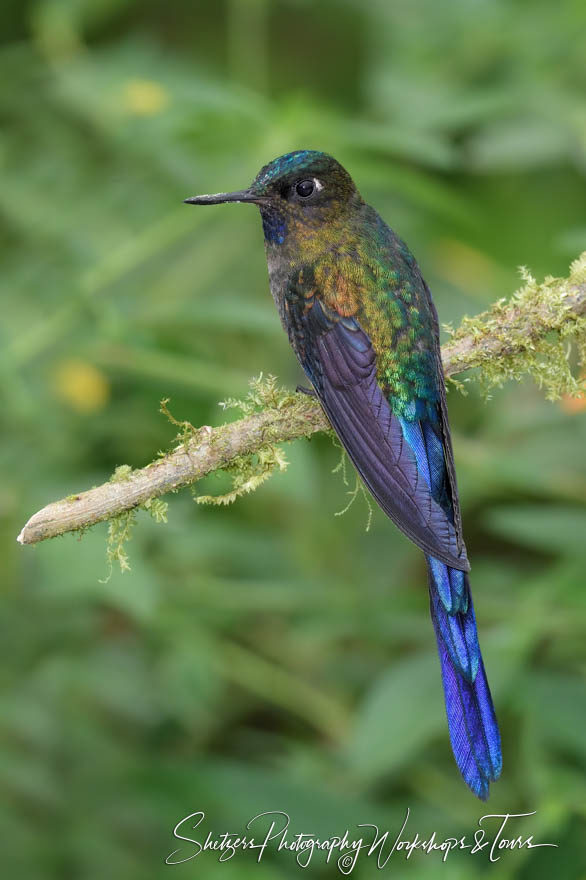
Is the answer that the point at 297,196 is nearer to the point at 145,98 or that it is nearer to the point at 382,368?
the point at 382,368

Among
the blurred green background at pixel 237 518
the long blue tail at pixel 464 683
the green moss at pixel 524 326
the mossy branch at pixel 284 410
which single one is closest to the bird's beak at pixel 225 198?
the blurred green background at pixel 237 518

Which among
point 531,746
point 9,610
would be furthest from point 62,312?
point 531,746

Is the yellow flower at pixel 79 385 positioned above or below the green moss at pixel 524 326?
above

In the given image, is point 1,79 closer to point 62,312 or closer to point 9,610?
point 62,312

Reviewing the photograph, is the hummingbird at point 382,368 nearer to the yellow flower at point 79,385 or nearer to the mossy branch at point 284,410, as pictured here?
the mossy branch at point 284,410

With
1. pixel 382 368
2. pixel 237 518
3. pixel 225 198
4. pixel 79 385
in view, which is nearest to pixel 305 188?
pixel 225 198

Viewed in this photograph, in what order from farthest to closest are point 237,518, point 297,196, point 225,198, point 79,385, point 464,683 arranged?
point 237,518 < point 79,385 < point 297,196 < point 225,198 < point 464,683

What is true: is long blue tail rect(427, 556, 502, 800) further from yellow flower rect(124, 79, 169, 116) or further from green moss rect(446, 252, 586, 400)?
yellow flower rect(124, 79, 169, 116)
